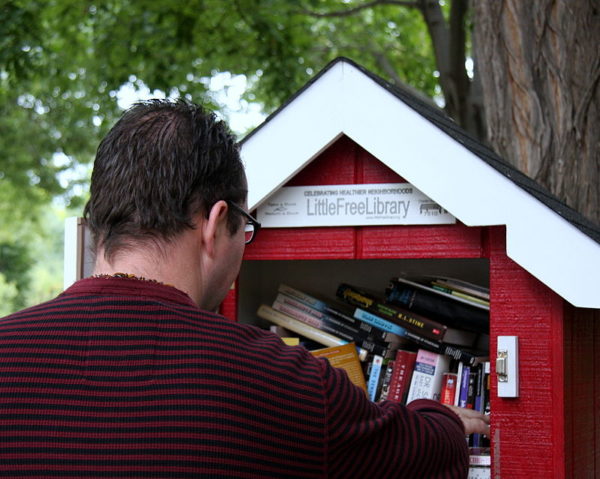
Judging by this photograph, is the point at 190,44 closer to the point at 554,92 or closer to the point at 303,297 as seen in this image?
the point at 554,92

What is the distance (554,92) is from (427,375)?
6.49 ft

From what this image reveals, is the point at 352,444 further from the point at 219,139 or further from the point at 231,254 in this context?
the point at 219,139

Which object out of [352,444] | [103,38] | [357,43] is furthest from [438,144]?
[357,43]

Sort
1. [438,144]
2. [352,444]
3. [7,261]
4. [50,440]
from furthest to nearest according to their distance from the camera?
[7,261] < [438,144] < [352,444] < [50,440]

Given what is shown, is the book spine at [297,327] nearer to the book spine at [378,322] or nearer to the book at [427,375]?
the book spine at [378,322]

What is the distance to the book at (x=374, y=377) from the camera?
3158 mm

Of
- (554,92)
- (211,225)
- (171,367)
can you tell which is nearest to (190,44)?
(554,92)

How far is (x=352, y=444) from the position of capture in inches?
60.4

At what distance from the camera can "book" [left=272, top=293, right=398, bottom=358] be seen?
126 inches

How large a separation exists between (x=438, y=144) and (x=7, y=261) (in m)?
29.2

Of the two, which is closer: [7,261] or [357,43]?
[357,43]

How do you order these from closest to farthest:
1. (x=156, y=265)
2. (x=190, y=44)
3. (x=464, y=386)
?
1. (x=156, y=265)
2. (x=464, y=386)
3. (x=190, y=44)

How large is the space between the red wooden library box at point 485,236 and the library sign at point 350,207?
22 mm

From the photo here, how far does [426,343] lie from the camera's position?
312 centimetres
